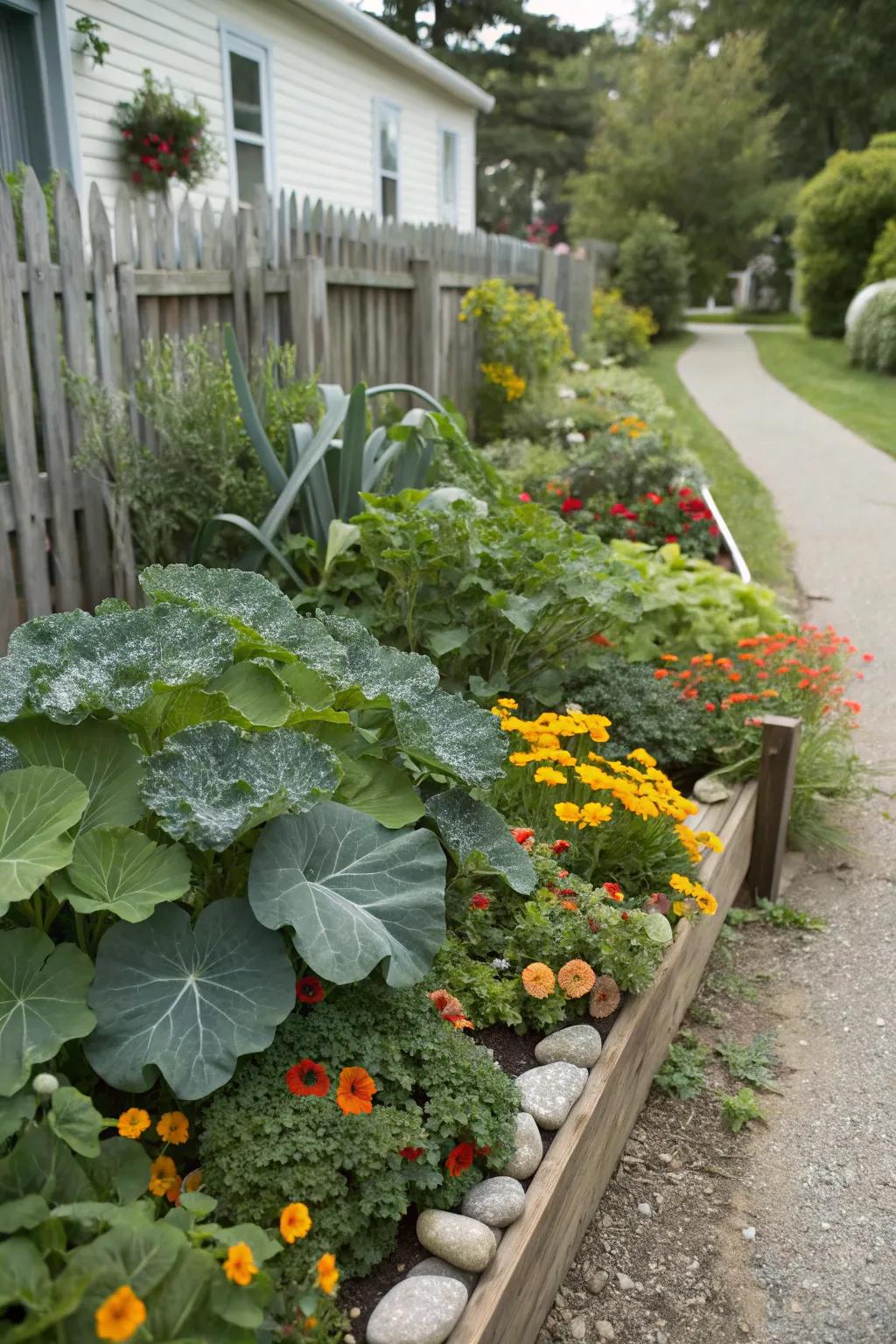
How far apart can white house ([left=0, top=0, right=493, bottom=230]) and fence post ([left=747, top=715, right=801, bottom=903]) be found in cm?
589

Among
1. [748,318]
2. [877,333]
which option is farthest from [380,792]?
[748,318]

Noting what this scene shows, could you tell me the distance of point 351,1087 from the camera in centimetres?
171

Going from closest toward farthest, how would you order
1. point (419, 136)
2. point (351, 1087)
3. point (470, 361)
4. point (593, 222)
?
point (351, 1087)
point (470, 361)
point (419, 136)
point (593, 222)

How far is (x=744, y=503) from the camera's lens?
7.96 metres

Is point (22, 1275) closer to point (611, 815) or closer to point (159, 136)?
point (611, 815)

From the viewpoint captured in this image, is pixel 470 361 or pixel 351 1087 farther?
pixel 470 361

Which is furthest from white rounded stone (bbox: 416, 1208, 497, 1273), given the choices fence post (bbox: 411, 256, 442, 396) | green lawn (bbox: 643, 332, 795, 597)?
fence post (bbox: 411, 256, 442, 396)

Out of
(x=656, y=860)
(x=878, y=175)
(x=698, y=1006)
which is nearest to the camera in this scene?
(x=656, y=860)

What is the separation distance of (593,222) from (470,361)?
18553 mm

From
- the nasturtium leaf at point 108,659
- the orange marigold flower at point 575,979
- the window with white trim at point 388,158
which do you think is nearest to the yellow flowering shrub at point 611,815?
A: the orange marigold flower at point 575,979

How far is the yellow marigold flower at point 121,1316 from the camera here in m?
1.13

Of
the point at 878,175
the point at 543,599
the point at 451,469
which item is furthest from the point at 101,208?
the point at 878,175

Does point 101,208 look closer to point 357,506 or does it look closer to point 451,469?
point 357,506

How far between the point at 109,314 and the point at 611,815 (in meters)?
2.61
